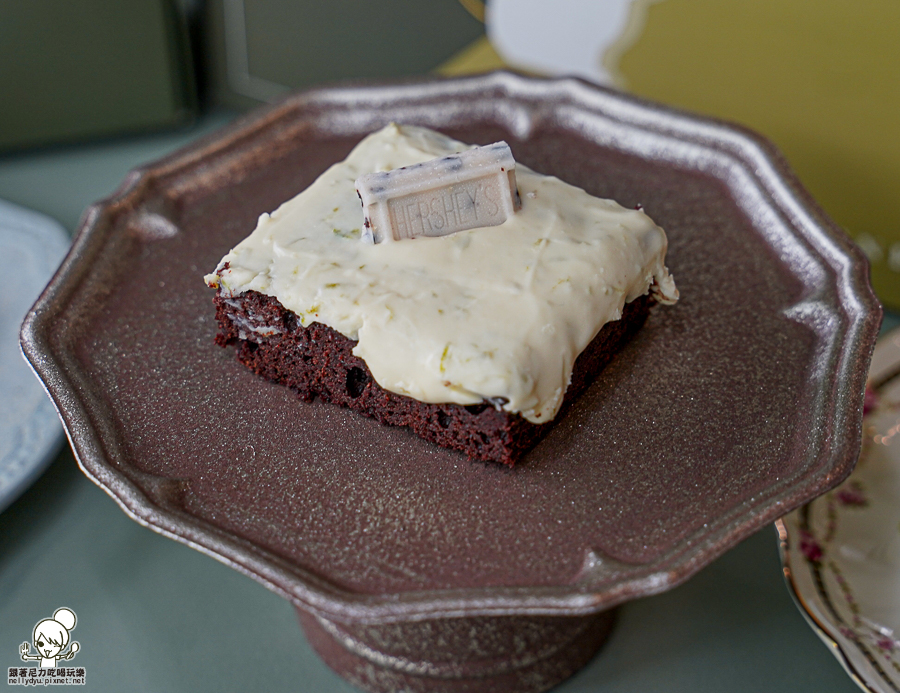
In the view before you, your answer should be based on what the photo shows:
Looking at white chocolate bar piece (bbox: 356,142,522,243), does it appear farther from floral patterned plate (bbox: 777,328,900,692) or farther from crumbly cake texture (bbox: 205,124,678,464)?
floral patterned plate (bbox: 777,328,900,692)

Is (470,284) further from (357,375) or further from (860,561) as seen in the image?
(860,561)

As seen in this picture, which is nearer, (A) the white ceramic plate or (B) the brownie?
(B) the brownie

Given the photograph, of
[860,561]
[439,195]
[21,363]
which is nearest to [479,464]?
[439,195]

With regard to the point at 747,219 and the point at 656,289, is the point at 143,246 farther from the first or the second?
the point at 747,219

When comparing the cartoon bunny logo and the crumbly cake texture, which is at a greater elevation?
the crumbly cake texture

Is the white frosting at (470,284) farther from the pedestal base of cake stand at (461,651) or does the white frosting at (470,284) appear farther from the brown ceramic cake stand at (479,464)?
the pedestal base of cake stand at (461,651)

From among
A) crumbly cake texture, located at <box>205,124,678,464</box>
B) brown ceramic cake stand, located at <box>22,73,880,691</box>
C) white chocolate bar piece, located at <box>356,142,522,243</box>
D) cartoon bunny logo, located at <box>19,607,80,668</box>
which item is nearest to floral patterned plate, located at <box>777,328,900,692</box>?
brown ceramic cake stand, located at <box>22,73,880,691</box>

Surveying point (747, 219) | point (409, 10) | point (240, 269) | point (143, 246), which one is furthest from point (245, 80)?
point (747, 219)
